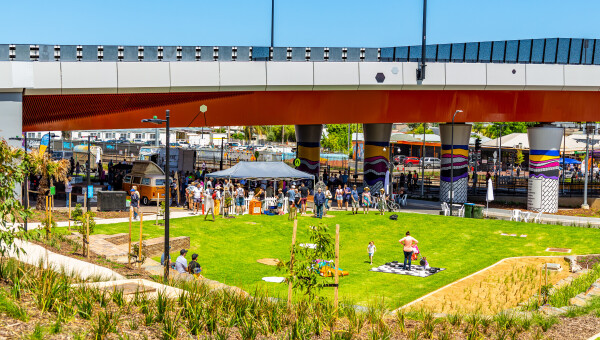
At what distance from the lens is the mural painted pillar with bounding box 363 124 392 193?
51.0 metres

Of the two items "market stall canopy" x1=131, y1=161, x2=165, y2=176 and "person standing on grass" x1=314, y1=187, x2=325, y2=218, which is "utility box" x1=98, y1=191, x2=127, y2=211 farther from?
"person standing on grass" x1=314, y1=187, x2=325, y2=218

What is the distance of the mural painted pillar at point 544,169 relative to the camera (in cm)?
4609

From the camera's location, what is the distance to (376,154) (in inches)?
2007

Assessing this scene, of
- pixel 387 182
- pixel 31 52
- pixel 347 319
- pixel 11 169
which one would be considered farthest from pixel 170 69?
pixel 347 319

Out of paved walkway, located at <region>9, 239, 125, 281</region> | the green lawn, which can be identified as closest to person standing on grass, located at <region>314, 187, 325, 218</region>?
the green lawn

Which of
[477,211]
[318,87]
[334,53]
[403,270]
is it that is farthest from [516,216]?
[403,270]

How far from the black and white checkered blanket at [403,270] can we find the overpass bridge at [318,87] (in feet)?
47.0

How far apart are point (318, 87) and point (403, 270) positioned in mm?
15410

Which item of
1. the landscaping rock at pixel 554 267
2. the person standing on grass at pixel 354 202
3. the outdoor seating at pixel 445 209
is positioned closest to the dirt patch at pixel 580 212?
the outdoor seating at pixel 445 209

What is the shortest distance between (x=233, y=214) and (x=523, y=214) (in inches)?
643

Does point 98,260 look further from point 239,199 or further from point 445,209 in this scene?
point 445,209

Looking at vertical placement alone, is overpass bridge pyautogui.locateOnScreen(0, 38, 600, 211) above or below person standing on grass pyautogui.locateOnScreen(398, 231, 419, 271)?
above

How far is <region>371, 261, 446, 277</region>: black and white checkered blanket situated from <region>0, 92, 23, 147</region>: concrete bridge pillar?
16634 mm

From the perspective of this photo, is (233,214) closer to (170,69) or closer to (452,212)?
(170,69)
